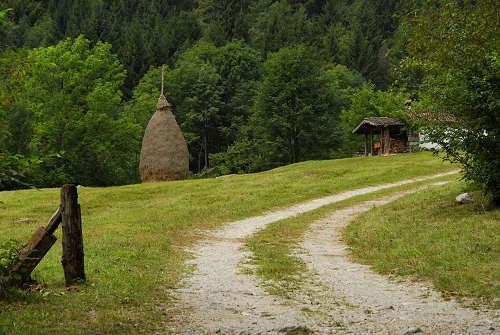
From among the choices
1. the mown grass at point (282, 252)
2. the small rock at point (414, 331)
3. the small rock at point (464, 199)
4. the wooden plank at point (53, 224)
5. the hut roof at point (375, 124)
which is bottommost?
the mown grass at point (282, 252)

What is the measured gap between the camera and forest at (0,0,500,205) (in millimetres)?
18812

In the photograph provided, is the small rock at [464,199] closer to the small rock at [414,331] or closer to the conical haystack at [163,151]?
the small rock at [414,331]

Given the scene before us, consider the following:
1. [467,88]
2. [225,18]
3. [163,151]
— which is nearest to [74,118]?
[163,151]

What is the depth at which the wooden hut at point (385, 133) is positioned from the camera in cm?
5753

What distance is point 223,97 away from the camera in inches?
3095

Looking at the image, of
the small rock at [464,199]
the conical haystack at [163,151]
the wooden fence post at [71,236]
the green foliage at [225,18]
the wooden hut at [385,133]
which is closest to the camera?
the wooden fence post at [71,236]

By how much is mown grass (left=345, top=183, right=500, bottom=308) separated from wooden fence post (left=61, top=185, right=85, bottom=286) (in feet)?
21.8

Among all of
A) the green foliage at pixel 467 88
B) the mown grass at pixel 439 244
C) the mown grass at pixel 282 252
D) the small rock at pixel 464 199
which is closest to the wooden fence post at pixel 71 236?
the mown grass at pixel 282 252

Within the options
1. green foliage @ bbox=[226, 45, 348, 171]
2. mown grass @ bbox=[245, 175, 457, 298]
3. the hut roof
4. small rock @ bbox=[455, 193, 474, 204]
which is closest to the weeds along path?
mown grass @ bbox=[245, 175, 457, 298]

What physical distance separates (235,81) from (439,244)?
6600 cm

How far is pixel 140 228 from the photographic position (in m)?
22.2

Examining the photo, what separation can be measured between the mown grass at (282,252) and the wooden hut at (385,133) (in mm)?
29219

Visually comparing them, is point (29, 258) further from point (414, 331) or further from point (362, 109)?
point (362, 109)

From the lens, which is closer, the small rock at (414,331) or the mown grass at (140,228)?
the small rock at (414,331)
